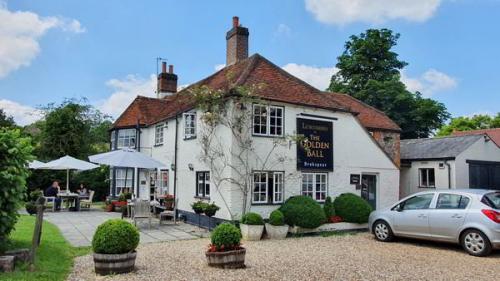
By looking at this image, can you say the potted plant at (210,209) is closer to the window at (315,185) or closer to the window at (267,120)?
the window at (267,120)

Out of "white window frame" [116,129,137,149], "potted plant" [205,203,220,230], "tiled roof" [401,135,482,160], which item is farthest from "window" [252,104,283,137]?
"tiled roof" [401,135,482,160]

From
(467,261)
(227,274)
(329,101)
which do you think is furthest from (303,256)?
(329,101)

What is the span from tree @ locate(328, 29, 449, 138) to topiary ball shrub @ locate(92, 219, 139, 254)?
32071 millimetres

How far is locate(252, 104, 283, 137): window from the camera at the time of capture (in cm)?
1429

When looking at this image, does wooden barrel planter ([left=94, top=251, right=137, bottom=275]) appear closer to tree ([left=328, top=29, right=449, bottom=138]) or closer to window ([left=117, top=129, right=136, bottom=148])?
window ([left=117, top=129, right=136, bottom=148])

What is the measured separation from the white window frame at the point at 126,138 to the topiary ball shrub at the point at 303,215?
11907 millimetres

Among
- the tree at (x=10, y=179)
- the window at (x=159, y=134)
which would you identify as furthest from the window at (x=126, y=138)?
the tree at (x=10, y=179)

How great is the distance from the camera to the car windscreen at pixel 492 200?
10641 millimetres

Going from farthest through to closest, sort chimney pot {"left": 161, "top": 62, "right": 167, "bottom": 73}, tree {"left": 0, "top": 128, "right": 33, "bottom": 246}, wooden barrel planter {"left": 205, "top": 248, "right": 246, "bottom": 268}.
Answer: chimney pot {"left": 161, "top": 62, "right": 167, "bottom": 73}, wooden barrel planter {"left": 205, "top": 248, "right": 246, "bottom": 268}, tree {"left": 0, "top": 128, "right": 33, "bottom": 246}

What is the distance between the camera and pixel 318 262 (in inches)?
369

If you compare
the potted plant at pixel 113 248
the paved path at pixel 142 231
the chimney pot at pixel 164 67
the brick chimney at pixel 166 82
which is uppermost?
the chimney pot at pixel 164 67

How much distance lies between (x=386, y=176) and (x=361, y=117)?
4722 mm

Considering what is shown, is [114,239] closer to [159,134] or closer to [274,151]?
[274,151]

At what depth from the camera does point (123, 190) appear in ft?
75.0
